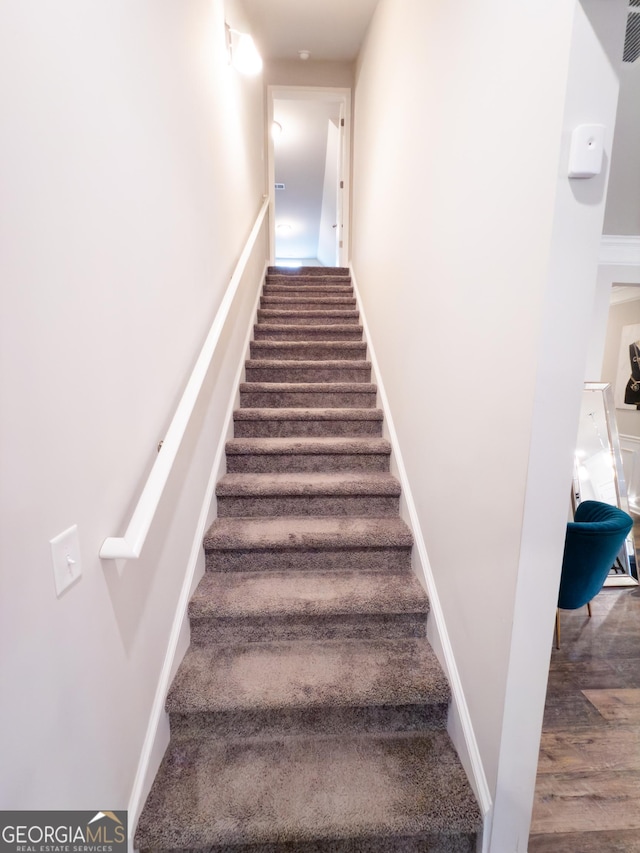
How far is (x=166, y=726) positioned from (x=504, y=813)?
1035 mm

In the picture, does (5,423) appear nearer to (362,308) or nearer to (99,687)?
(99,687)

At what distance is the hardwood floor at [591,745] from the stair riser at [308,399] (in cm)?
176

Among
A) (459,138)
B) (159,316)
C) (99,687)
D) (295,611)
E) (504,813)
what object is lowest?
(504,813)

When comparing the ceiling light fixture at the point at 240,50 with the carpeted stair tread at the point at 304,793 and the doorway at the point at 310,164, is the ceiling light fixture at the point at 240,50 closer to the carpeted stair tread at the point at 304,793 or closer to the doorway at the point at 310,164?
the doorway at the point at 310,164

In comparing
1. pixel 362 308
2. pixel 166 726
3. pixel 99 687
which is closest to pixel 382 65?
pixel 362 308

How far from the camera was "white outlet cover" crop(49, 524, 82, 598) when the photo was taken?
2.39 feet

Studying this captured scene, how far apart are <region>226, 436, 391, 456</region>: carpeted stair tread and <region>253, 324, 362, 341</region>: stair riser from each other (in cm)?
122

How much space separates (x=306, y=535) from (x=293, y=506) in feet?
0.77

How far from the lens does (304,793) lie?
→ 3.59ft

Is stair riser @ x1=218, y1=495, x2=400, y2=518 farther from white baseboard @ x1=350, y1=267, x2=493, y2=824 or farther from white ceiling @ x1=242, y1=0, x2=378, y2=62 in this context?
white ceiling @ x1=242, y1=0, x2=378, y2=62

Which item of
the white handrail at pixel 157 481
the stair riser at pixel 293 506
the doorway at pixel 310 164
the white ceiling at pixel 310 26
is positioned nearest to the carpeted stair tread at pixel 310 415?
the stair riser at pixel 293 506

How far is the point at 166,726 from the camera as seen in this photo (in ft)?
4.08

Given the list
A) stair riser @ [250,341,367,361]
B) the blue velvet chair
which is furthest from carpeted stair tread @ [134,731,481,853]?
stair riser @ [250,341,367,361]

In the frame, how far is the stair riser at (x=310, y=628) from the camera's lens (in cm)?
149
